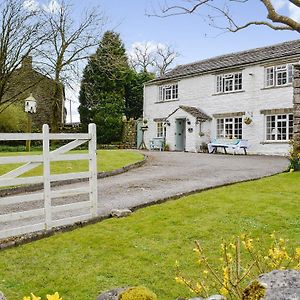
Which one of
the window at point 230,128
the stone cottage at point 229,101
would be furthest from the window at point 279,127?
the window at point 230,128

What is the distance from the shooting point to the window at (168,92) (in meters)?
33.6

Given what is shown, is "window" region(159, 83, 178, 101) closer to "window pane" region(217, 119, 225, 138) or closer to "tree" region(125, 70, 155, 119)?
"window pane" region(217, 119, 225, 138)

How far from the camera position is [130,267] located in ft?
17.5

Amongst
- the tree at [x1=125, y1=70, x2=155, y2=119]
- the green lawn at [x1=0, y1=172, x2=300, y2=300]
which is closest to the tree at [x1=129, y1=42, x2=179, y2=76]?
the tree at [x1=125, y1=70, x2=155, y2=119]

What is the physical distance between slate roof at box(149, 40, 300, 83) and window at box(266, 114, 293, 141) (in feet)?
12.7

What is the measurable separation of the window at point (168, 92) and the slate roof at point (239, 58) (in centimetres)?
76

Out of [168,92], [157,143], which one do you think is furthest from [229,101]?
[157,143]

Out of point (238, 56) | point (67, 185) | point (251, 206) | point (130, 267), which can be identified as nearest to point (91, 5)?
point (238, 56)

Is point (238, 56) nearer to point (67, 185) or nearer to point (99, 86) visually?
point (99, 86)

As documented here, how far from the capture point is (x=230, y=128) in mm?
28891

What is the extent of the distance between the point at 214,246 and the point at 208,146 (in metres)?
22.9

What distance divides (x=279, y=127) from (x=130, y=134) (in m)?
14.0

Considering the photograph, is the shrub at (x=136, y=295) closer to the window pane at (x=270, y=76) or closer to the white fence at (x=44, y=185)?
the white fence at (x=44, y=185)

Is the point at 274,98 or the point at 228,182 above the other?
the point at 274,98
